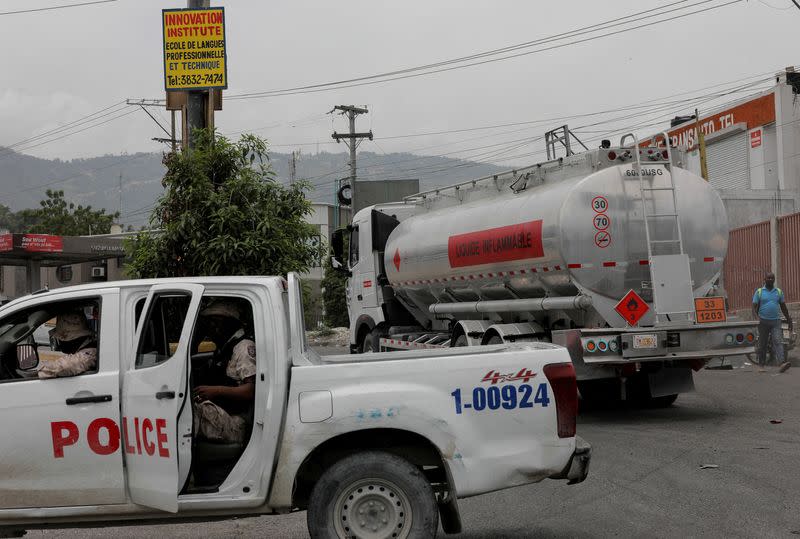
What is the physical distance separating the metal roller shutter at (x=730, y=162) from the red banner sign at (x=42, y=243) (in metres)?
24.2

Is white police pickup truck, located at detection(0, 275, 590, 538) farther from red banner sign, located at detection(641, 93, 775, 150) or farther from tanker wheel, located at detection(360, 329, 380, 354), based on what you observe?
red banner sign, located at detection(641, 93, 775, 150)

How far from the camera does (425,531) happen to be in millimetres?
5508

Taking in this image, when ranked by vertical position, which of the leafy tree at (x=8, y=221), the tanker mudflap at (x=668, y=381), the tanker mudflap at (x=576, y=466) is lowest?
the tanker mudflap at (x=668, y=381)

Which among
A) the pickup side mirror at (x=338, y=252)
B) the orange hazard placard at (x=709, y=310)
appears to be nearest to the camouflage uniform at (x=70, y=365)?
the orange hazard placard at (x=709, y=310)

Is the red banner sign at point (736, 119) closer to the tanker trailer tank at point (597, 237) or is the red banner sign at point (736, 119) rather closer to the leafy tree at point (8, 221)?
the tanker trailer tank at point (597, 237)

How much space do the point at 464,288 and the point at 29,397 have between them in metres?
10.2

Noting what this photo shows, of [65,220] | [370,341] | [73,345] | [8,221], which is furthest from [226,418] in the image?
[8,221]

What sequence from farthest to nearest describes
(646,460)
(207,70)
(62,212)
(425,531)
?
(62,212), (207,70), (646,460), (425,531)

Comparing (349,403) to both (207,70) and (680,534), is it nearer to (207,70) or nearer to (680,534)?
(680,534)

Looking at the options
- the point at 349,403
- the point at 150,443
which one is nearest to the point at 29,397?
the point at 150,443

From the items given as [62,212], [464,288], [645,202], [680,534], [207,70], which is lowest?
[680,534]

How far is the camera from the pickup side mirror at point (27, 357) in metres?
6.02

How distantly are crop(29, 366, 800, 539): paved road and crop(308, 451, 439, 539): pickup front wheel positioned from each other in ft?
3.96

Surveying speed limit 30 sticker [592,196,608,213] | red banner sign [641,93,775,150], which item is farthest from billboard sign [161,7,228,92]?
red banner sign [641,93,775,150]
